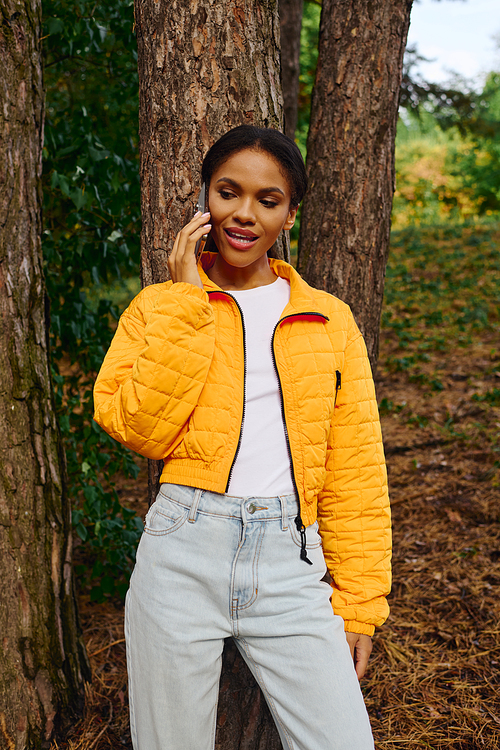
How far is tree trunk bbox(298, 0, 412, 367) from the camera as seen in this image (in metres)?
2.62

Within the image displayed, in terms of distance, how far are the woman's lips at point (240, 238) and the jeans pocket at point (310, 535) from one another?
34.3 inches

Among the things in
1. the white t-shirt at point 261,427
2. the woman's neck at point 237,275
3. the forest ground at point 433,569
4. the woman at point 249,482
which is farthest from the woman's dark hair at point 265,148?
the forest ground at point 433,569

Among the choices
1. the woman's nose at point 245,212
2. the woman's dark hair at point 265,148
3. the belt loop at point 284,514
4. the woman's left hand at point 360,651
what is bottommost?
the woman's left hand at point 360,651

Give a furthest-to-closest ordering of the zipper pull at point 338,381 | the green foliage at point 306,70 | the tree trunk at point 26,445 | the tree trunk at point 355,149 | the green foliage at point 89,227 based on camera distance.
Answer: the green foliage at point 306,70
the green foliage at point 89,227
the tree trunk at point 355,149
the tree trunk at point 26,445
the zipper pull at point 338,381

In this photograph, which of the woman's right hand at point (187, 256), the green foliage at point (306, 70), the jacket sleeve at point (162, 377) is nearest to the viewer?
the jacket sleeve at point (162, 377)

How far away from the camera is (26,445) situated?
7.23 ft

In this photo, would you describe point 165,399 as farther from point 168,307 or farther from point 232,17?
point 232,17

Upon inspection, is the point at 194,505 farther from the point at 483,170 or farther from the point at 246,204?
the point at 483,170

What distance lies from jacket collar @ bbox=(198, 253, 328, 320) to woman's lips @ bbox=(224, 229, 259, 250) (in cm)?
14

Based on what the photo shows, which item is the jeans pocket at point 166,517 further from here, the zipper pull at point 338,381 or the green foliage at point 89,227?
the green foliage at point 89,227

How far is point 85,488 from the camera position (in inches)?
113

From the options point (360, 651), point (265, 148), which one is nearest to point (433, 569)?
point (360, 651)

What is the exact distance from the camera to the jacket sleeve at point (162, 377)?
1.53m

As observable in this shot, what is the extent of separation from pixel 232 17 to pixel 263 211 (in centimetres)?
81
